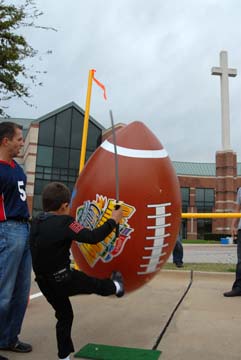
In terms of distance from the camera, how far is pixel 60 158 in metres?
30.3

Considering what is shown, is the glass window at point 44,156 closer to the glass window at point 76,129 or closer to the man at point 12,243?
the glass window at point 76,129

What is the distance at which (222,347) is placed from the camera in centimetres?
333

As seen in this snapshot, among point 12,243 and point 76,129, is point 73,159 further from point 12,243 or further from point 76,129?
point 12,243

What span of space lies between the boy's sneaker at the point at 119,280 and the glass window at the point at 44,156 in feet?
91.2

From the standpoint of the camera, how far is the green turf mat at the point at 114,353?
3020mm

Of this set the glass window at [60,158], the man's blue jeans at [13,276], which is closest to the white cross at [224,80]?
the glass window at [60,158]

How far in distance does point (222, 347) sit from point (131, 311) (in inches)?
54.7

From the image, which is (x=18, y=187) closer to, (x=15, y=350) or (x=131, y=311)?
(x=15, y=350)

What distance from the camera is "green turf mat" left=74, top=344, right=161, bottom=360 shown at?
3020mm

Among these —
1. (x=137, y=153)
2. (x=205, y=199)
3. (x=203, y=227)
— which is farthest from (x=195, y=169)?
(x=137, y=153)

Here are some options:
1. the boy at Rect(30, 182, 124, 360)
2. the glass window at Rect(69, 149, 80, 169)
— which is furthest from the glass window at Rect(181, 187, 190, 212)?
the boy at Rect(30, 182, 124, 360)

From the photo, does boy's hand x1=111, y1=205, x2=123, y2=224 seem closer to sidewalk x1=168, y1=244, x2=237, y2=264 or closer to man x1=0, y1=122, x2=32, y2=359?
man x1=0, y1=122, x2=32, y2=359

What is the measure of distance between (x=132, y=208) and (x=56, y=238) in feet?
1.92

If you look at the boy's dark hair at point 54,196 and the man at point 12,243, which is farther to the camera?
the man at point 12,243
